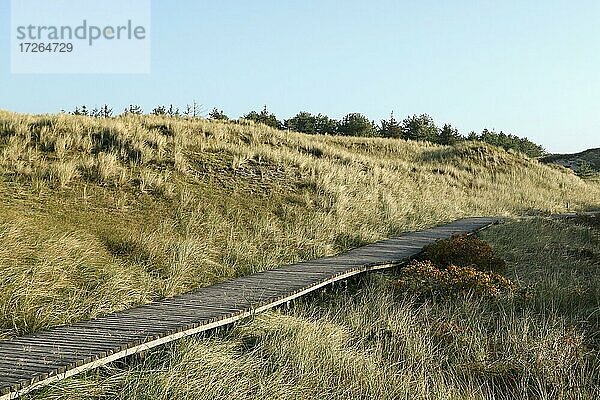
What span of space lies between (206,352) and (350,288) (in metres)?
4.45

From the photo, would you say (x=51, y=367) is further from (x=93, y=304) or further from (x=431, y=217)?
(x=431, y=217)

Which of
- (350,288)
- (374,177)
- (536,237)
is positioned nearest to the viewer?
(350,288)

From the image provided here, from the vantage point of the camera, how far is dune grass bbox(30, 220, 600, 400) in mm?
5637

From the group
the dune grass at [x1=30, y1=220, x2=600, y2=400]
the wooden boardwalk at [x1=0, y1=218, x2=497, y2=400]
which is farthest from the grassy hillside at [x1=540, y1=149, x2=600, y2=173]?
the wooden boardwalk at [x1=0, y1=218, x2=497, y2=400]

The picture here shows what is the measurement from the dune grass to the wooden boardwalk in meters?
0.17

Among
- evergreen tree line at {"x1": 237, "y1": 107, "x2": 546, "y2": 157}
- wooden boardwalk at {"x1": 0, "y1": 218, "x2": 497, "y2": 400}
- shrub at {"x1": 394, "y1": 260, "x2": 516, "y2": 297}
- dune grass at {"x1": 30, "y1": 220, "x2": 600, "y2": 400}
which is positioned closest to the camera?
wooden boardwalk at {"x1": 0, "y1": 218, "x2": 497, "y2": 400}

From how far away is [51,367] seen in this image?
4.95m

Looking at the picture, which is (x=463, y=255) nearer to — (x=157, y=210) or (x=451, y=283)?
(x=451, y=283)

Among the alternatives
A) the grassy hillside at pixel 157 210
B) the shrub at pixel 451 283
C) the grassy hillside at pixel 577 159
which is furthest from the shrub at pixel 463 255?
the grassy hillside at pixel 577 159

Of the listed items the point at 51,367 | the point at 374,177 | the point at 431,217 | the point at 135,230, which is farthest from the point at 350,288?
the point at 374,177

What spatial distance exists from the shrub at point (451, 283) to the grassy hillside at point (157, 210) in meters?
2.49

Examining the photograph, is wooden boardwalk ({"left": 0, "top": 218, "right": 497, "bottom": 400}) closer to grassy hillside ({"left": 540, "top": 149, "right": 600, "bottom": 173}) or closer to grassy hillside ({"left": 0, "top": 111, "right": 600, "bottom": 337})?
grassy hillside ({"left": 0, "top": 111, "right": 600, "bottom": 337})

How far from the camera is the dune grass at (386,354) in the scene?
5.64 meters

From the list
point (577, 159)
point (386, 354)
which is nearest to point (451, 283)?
point (386, 354)
